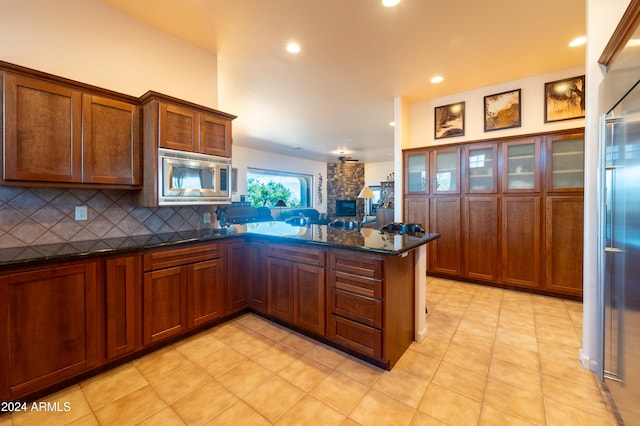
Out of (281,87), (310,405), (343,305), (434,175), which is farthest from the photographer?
(434,175)

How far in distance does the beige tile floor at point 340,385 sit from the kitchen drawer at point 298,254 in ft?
2.40

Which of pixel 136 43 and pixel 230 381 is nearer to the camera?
pixel 230 381

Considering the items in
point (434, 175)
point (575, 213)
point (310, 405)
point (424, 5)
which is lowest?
point (310, 405)

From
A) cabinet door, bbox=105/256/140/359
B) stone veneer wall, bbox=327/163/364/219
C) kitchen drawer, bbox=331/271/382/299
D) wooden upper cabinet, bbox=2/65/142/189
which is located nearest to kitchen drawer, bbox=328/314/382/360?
kitchen drawer, bbox=331/271/382/299

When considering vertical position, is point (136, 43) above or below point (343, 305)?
above


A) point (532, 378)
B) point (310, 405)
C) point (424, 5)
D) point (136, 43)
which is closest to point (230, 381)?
point (310, 405)

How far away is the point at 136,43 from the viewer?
7.95ft

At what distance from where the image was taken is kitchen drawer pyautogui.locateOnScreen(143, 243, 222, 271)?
6.85 feet

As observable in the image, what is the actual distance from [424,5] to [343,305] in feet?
8.42

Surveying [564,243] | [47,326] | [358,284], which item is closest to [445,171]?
[564,243]

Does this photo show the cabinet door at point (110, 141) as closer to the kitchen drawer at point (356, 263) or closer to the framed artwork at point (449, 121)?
the kitchen drawer at point (356, 263)

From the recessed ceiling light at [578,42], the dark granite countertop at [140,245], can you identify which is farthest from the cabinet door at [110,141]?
the recessed ceiling light at [578,42]

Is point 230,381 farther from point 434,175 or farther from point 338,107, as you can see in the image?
point 338,107

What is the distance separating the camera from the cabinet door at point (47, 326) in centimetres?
154
